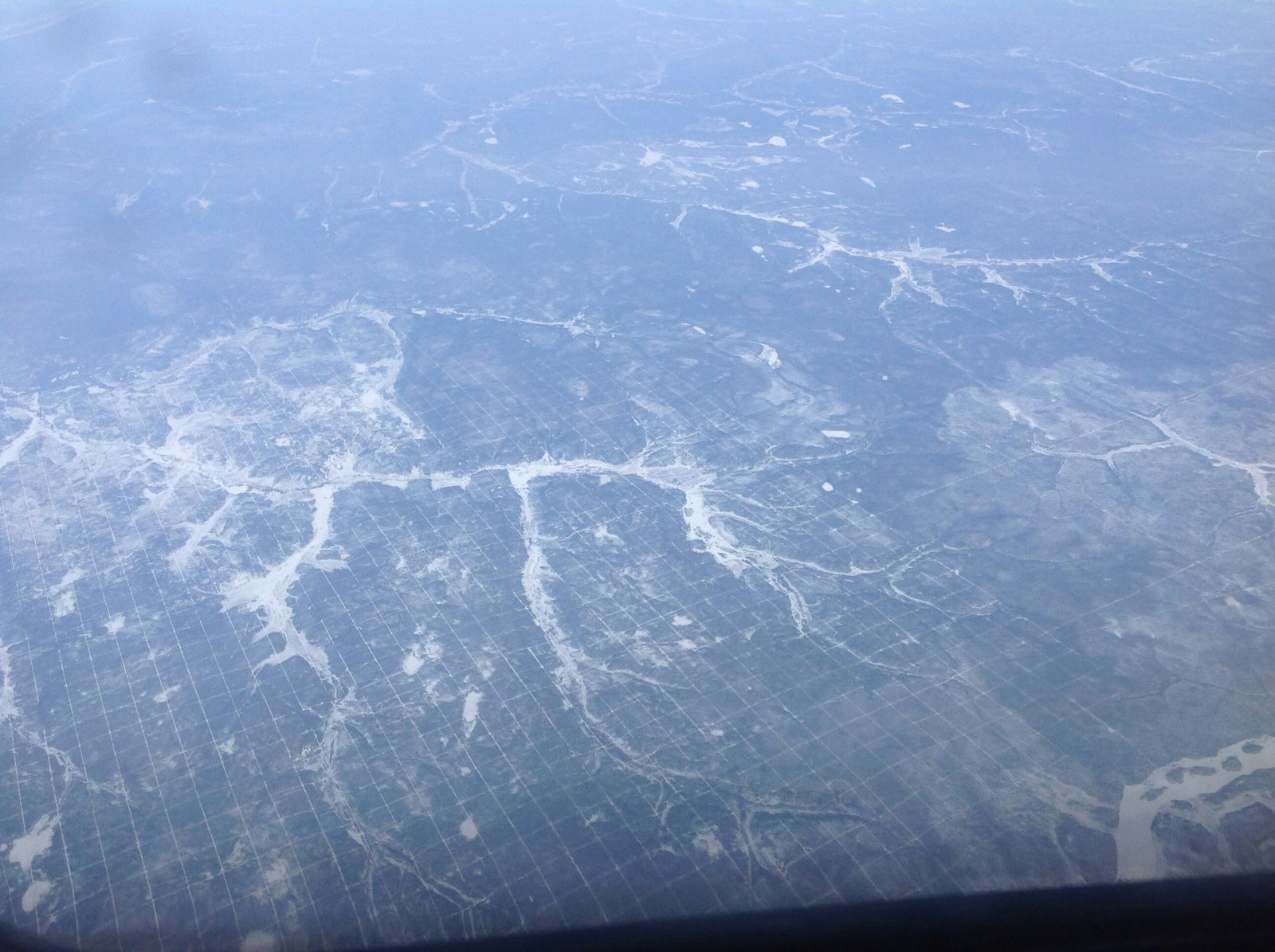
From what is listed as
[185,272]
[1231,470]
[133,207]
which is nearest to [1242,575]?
[1231,470]

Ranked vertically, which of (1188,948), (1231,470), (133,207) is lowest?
(1231,470)

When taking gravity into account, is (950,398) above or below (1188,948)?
below

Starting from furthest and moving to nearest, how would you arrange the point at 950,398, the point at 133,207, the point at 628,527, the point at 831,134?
1. the point at 831,134
2. the point at 133,207
3. the point at 950,398
4. the point at 628,527

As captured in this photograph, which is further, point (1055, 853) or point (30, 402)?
point (30, 402)

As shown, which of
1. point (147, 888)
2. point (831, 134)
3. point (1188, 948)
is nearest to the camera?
point (1188, 948)

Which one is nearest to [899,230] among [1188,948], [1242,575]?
[1242,575]

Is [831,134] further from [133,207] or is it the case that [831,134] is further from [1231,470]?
[133,207]

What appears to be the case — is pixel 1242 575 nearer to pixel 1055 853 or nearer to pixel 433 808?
pixel 1055 853
